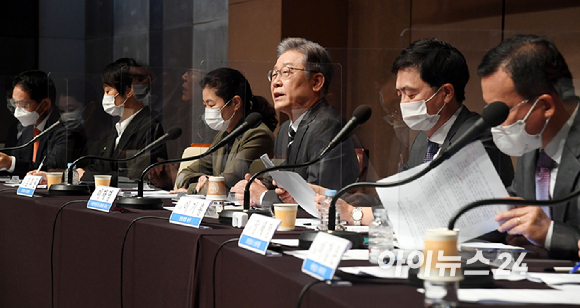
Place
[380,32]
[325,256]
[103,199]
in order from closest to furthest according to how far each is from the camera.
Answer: [325,256] → [103,199] → [380,32]

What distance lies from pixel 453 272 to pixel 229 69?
178 centimetres

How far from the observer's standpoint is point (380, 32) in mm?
4516

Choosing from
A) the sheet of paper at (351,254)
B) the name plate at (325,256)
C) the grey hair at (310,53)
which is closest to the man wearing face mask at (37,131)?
the grey hair at (310,53)

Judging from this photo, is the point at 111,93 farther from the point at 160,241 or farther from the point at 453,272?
the point at 453,272

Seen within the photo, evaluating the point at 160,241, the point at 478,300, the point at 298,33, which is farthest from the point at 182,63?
the point at 478,300

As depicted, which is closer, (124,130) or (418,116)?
(418,116)

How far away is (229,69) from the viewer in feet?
8.52

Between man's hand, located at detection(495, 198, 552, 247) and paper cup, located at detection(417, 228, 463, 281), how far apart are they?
1.20ft

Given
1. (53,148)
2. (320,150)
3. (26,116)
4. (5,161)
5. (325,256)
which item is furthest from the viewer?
(26,116)

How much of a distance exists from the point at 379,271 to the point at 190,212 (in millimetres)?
839

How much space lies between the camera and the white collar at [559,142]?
137 cm

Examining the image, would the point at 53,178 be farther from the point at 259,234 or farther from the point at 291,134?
the point at 259,234

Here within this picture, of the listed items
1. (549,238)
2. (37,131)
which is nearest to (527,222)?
(549,238)

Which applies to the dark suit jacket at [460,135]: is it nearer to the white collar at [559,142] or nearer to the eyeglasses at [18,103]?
the white collar at [559,142]
